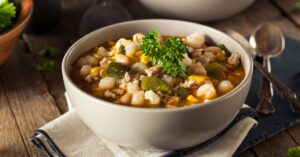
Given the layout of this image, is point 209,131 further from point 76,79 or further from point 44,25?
point 44,25

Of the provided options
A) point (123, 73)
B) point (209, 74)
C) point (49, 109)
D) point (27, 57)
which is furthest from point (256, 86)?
point (27, 57)

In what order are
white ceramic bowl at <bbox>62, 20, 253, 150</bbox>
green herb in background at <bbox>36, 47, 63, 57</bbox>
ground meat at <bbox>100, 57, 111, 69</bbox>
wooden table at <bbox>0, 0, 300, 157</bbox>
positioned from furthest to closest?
green herb in background at <bbox>36, 47, 63, 57</bbox> → wooden table at <bbox>0, 0, 300, 157</bbox> → ground meat at <bbox>100, 57, 111, 69</bbox> → white ceramic bowl at <bbox>62, 20, 253, 150</bbox>

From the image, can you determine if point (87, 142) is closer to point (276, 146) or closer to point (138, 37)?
point (138, 37)

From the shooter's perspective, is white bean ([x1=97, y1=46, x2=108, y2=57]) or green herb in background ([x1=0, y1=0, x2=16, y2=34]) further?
green herb in background ([x1=0, y1=0, x2=16, y2=34])

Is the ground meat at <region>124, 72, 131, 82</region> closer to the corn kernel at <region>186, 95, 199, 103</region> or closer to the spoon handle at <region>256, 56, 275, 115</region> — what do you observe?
the corn kernel at <region>186, 95, 199, 103</region>

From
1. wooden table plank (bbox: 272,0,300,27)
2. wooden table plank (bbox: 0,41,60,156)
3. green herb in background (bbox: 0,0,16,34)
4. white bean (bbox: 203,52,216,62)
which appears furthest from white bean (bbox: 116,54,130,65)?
wooden table plank (bbox: 272,0,300,27)

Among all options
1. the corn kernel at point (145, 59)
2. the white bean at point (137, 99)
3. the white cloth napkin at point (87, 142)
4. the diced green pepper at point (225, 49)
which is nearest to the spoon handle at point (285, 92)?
the white cloth napkin at point (87, 142)

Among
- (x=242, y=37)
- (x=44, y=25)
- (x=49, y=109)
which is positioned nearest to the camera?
(x=49, y=109)
